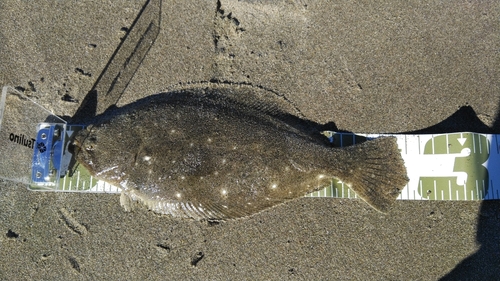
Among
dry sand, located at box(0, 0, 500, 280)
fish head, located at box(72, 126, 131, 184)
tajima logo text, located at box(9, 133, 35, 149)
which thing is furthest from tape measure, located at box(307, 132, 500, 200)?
tajima logo text, located at box(9, 133, 35, 149)

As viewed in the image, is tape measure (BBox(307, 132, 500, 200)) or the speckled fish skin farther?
tape measure (BBox(307, 132, 500, 200))

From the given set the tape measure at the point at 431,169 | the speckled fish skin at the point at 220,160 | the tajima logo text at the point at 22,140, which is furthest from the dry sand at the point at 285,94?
the tajima logo text at the point at 22,140

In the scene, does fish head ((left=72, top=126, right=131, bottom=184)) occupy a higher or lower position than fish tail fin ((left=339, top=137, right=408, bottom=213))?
higher

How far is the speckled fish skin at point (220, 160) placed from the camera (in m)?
2.96

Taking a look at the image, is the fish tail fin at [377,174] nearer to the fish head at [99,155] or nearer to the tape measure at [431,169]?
the tape measure at [431,169]

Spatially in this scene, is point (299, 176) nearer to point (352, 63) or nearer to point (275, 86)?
point (275, 86)

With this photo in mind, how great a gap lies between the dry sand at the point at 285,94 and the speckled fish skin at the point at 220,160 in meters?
0.26

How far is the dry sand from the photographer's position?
10.5 feet

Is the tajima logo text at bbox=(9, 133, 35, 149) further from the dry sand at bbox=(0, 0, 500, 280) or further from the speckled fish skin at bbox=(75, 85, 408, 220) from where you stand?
the speckled fish skin at bbox=(75, 85, 408, 220)

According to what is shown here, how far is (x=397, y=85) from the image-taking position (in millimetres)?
3379

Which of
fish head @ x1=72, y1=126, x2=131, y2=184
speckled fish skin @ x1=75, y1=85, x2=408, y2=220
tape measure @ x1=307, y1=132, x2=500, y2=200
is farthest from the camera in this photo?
tape measure @ x1=307, y1=132, x2=500, y2=200

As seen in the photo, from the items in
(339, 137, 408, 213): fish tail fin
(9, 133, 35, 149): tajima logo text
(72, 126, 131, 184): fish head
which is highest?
(9, 133, 35, 149): tajima logo text

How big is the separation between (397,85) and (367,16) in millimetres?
828

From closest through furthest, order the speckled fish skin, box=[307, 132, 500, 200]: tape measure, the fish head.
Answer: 1. the speckled fish skin
2. the fish head
3. box=[307, 132, 500, 200]: tape measure
